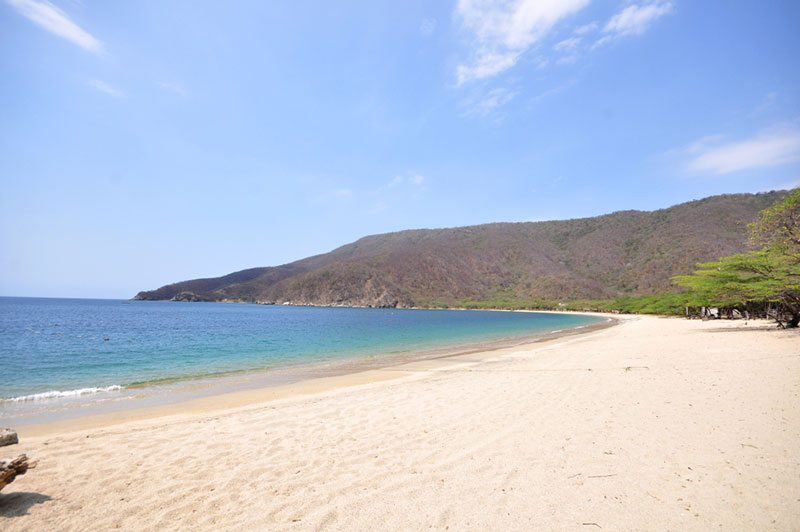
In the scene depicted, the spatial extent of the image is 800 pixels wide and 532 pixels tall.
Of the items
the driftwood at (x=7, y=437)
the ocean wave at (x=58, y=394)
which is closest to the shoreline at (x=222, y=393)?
the ocean wave at (x=58, y=394)

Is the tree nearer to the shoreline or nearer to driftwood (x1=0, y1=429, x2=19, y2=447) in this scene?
the shoreline

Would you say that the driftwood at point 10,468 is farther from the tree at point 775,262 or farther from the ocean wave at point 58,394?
the tree at point 775,262

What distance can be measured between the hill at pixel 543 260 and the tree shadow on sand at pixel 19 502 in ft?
340

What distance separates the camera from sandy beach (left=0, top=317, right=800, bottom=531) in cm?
370

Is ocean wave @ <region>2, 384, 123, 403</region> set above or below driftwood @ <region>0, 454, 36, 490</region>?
below

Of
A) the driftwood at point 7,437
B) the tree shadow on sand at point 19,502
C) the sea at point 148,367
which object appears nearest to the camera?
the tree shadow on sand at point 19,502

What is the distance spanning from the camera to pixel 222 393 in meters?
12.2

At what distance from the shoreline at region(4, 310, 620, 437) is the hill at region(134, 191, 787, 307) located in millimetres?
92980

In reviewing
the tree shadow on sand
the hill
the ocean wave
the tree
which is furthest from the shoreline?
the hill

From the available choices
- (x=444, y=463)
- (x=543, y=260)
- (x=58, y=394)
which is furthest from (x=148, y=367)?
(x=543, y=260)

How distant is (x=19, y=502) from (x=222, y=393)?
841 centimetres

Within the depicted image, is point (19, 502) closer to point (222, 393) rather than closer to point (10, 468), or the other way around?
point (10, 468)

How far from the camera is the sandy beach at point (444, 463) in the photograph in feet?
12.1

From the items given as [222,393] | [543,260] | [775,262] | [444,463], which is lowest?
[222,393]
